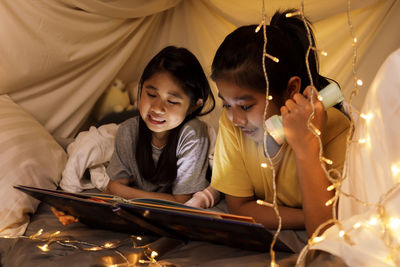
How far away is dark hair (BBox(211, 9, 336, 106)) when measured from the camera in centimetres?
110

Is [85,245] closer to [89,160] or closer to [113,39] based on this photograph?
[89,160]

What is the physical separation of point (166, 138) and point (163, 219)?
0.57 metres

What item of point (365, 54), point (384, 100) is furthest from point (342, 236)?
point (365, 54)

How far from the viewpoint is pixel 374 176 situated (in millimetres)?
868

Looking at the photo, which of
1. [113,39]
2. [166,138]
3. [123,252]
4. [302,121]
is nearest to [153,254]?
[123,252]

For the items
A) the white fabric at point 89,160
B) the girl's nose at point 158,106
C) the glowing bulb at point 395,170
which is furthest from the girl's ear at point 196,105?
the glowing bulb at point 395,170

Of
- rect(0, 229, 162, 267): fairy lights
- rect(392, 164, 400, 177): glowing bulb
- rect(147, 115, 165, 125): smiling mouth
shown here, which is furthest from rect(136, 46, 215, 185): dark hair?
rect(392, 164, 400, 177): glowing bulb

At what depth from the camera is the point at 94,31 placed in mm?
1968

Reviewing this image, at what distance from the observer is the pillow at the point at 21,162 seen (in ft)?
4.58

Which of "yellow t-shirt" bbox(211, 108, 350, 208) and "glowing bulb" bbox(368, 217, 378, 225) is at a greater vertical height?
A: "glowing bulb" bbox(368, 217, 378, 225)

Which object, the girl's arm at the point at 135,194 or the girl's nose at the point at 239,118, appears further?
the girl's arm at the point at 135,194

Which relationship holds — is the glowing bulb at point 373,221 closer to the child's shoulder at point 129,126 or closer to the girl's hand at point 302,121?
the girl's hand at point 302,121

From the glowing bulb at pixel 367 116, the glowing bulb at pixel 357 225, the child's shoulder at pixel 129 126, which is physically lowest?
the child's shoulder at pixel 129 126

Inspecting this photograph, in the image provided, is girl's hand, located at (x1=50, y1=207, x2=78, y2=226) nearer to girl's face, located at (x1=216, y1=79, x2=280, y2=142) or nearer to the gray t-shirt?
the gray t-shirt
